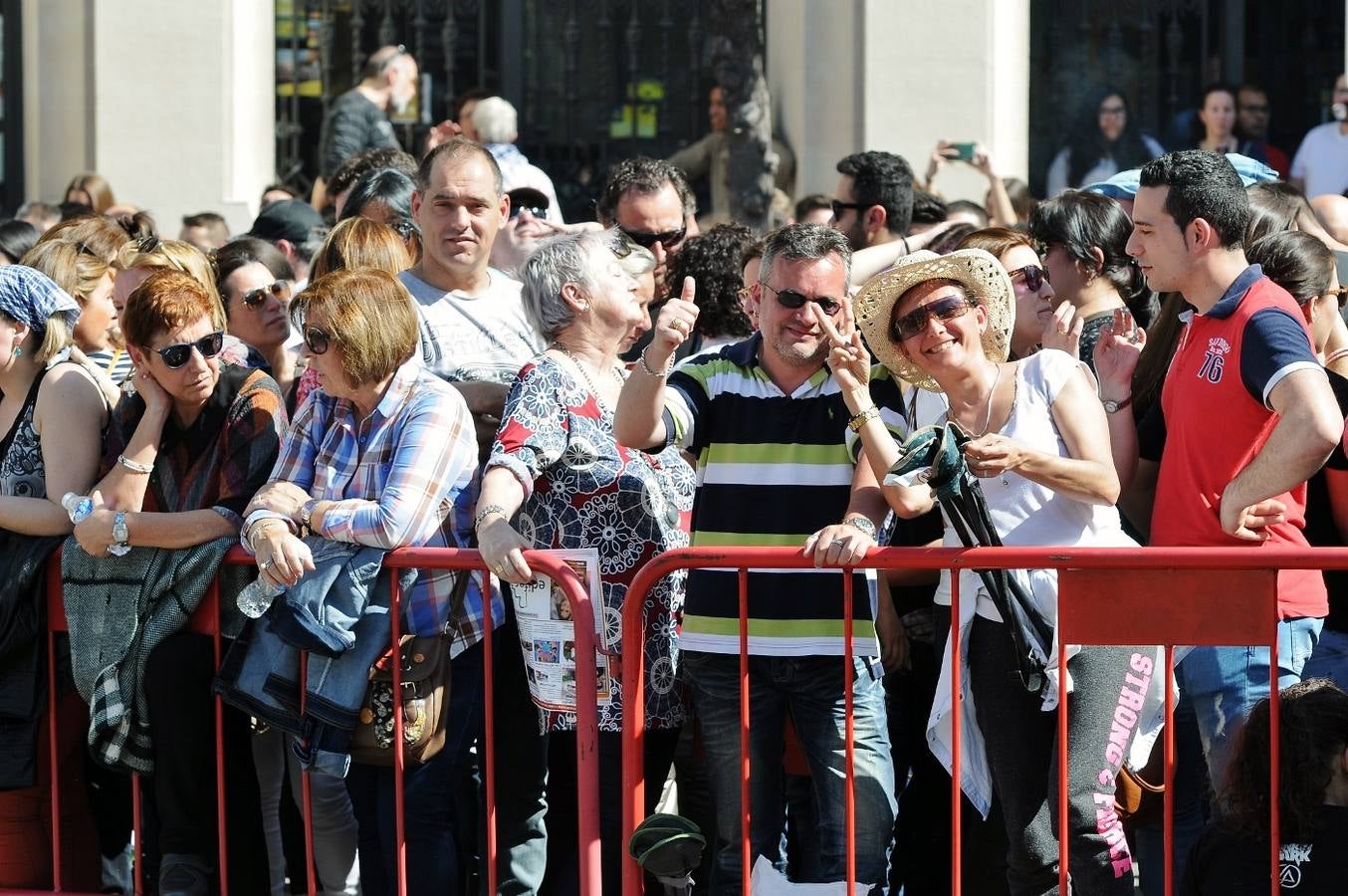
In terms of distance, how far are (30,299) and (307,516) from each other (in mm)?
1225

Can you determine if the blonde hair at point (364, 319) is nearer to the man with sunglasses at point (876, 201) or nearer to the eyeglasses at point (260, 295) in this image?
the eyeglasses at point (260, 295)

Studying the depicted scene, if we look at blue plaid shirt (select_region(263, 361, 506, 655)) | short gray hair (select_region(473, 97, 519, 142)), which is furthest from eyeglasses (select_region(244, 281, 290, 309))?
short gray hair (select_region(473, 97, 519, 142))

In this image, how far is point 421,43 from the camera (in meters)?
13.0

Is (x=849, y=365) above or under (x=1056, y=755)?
above

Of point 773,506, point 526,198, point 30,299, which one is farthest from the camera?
point 526,198

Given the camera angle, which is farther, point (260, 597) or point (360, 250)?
point (360, 250)

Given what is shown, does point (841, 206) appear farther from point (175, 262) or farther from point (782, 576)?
point (782, 576)

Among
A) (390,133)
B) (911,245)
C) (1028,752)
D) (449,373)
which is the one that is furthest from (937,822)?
(390,133)

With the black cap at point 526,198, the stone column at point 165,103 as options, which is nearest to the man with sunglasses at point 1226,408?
the black cap at point 526,198

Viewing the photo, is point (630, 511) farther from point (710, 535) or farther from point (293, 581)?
point (293, 581)

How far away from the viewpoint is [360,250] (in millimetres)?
5727

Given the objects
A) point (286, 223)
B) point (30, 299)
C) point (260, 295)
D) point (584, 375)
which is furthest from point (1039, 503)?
point (286, 223)

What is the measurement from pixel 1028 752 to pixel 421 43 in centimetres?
962

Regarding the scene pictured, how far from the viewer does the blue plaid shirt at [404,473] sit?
15.1 ft
